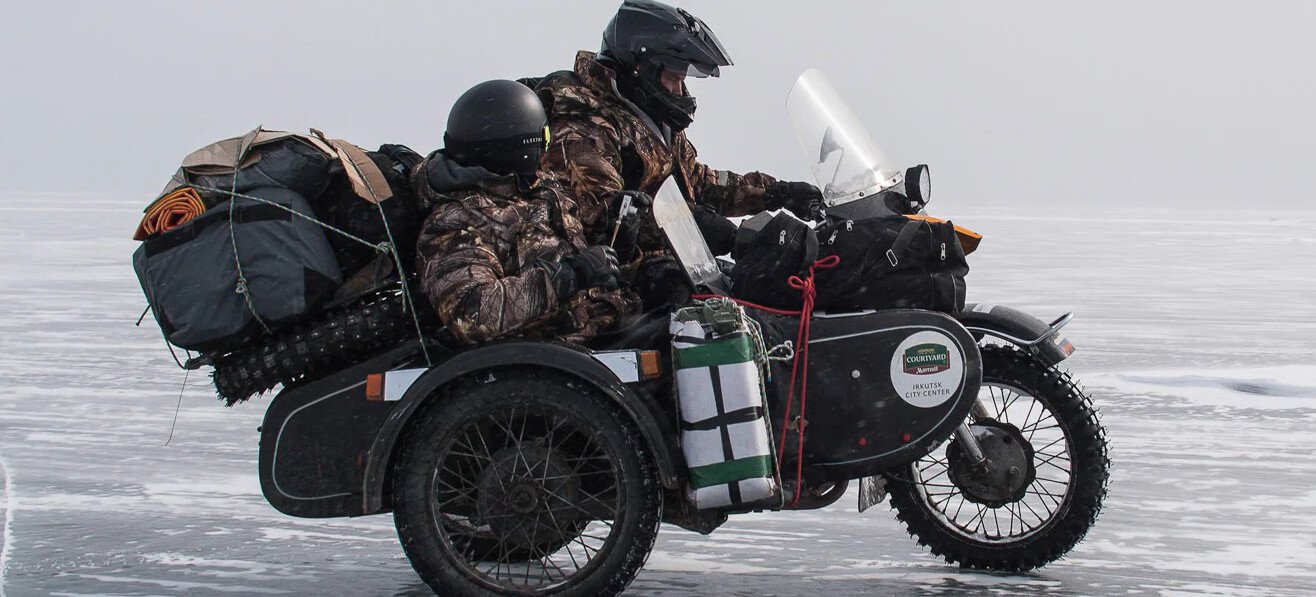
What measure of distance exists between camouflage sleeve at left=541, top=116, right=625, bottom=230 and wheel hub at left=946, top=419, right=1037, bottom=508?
1.38m

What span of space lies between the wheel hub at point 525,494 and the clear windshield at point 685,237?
0.72 meters

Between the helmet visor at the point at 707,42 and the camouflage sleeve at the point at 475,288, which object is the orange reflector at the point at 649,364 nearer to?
the camouflage sleeve at the point at 475,288

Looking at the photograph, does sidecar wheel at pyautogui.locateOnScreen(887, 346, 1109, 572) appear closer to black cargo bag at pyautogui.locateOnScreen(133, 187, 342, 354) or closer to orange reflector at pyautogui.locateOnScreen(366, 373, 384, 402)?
Result: orange reflector at pyautogui.locateOnScreen(366, 373, 384, 402)

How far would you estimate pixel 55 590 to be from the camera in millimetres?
4949

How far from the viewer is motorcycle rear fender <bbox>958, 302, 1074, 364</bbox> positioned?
493 cm

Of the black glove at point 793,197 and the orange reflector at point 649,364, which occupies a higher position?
the black glove at point 793,197

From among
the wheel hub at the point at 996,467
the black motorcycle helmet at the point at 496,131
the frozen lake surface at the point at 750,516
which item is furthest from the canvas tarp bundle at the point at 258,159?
the wheel hub at the point at 996,467

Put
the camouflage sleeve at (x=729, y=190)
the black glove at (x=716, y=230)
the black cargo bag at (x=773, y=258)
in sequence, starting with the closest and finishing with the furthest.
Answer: the black cargo bag at (x=773, y=258) < the black glove at (x=716, y=230) < the camouflage sleeve at (x=729, y=190)

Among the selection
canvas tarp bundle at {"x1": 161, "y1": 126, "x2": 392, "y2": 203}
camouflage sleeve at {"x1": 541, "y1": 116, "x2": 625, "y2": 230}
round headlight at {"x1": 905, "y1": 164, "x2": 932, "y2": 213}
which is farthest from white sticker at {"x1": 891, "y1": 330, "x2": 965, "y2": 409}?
canvas tarp bundle at {"x1": 161, "y1": 126, "x2": 392, "y2": 203}

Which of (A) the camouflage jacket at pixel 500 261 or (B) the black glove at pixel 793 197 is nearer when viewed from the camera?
(A) the camouflage jacket at pixel 500 261

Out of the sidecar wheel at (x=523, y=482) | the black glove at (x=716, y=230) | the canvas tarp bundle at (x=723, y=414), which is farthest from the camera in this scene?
the black glove at (x=716, y=230)

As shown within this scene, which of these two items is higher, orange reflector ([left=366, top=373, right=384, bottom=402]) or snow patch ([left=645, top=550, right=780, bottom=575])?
orange reflector ([left=366, top=373, right=384, bottom=402])

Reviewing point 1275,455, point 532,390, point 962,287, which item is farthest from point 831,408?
Result: point 1275,455

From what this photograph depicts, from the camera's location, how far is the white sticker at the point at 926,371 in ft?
15.0
